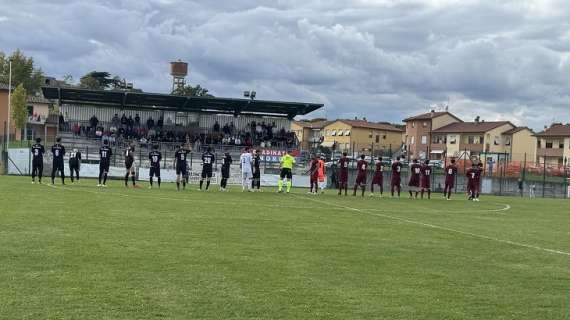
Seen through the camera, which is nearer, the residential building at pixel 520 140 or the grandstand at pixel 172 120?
the grandstand at pixel 172 120

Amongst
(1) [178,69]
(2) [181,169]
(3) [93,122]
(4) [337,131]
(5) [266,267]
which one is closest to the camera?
(5) [266,267]

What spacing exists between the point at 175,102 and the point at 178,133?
9.20ft

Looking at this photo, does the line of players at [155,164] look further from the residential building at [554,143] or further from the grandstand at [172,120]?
the residential building at [554,143]

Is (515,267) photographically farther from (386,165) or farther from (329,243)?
(386,165)

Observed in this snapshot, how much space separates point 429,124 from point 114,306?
99.7 meters

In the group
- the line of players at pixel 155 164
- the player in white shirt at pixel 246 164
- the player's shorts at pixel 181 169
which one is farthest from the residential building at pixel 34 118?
the player in white shirt at pixel 246 164

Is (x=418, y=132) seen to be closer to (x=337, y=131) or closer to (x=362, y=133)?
(x=362, y=133)

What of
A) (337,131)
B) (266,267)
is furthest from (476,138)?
(266,267)

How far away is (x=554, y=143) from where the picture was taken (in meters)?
89.2

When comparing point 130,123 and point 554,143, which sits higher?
point 554,143

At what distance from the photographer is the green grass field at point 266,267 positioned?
22.4 ft

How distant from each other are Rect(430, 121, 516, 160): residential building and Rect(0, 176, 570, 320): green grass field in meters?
80.2

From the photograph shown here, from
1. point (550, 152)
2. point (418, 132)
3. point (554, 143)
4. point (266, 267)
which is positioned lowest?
point (266, 267)

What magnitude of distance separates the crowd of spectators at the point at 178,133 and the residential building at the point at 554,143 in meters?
47.1
